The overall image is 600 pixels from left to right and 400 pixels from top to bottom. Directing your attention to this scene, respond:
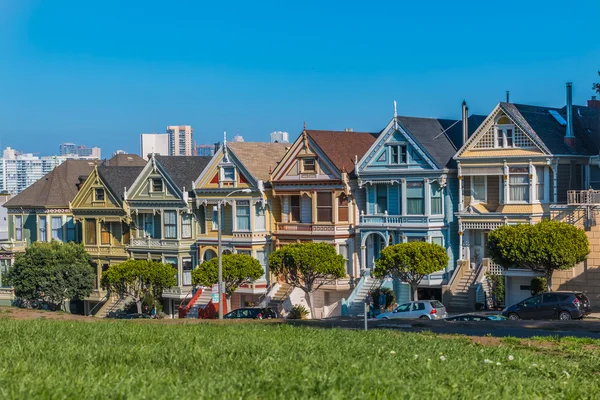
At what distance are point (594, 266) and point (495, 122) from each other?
818cm

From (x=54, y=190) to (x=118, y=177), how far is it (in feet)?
18.3

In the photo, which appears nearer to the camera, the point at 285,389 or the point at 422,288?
the point at 285,389

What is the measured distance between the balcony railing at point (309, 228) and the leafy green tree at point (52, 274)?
1394cm

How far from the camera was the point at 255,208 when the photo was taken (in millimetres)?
60031

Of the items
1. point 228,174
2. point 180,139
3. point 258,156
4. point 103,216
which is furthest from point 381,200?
point 180,139

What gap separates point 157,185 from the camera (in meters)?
64.6

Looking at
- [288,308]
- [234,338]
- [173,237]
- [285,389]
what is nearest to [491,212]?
[288,308]

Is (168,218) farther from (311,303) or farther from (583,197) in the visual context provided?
(583,197)

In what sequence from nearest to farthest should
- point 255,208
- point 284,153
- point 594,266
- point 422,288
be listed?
point 594,266, point 422,288, point 255,208, point 284,153

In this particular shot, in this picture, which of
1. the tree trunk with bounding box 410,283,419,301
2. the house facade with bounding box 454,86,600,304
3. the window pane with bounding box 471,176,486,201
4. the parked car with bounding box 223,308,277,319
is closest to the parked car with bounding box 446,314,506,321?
the house facade with bounding box 454,86,600,304

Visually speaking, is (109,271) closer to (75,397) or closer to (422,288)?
(422,288)

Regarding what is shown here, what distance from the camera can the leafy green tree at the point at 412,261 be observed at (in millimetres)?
50531

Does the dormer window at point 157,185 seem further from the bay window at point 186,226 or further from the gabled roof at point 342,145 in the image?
the gabled roof at point 342,145

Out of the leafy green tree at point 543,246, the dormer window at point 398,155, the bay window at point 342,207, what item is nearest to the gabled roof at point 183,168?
the bay window at point 342,207
